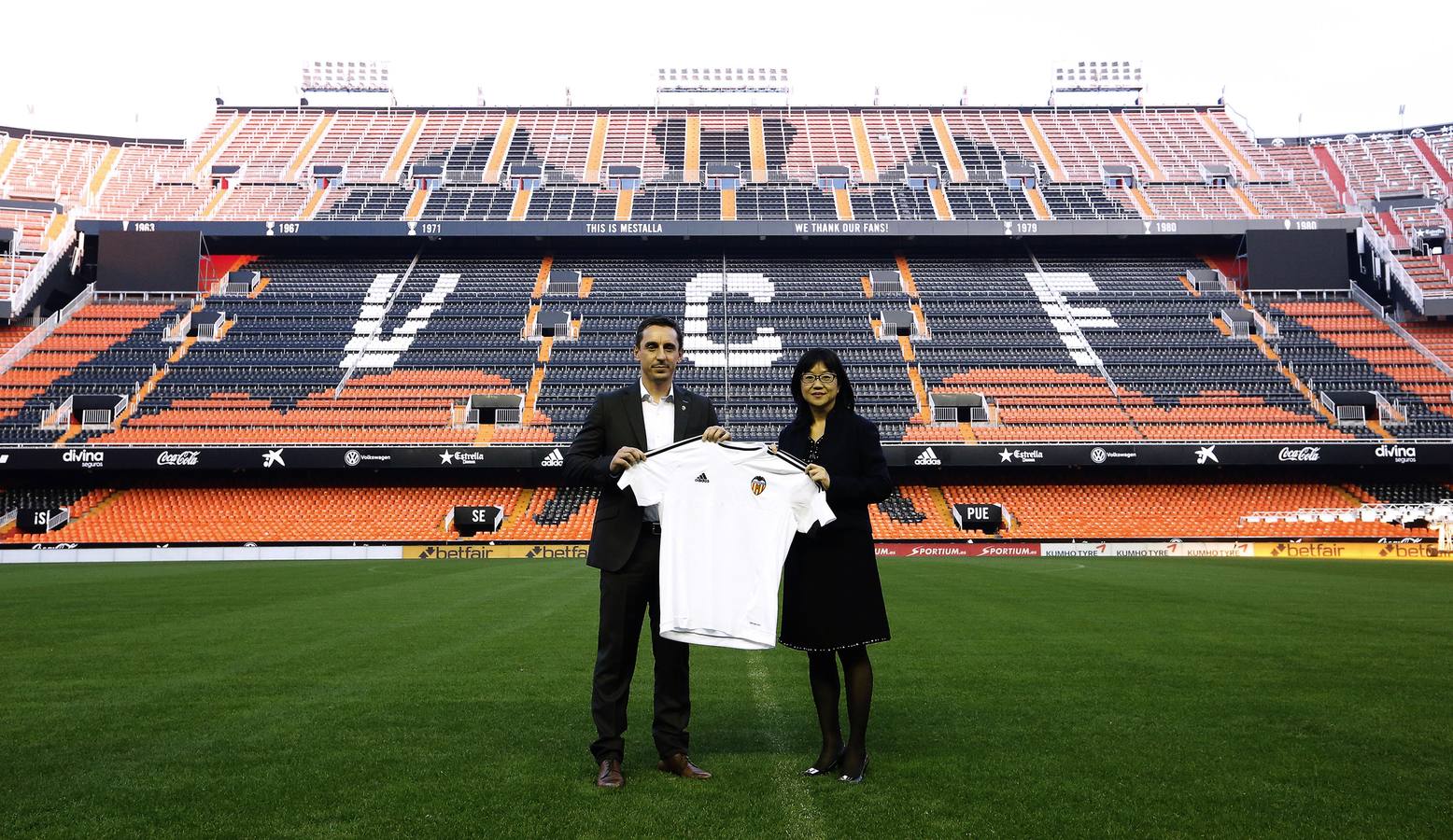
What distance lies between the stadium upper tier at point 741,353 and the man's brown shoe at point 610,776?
30190mm

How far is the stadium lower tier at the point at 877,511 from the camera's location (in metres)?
31.2

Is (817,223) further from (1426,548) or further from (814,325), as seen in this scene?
Answer: (1426,548)

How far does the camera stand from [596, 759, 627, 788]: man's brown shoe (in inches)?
178

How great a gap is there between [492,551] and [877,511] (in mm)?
12891

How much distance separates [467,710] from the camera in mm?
6148

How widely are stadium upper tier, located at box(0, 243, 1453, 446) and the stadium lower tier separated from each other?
6.12 feet

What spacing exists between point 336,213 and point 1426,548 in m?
42.8

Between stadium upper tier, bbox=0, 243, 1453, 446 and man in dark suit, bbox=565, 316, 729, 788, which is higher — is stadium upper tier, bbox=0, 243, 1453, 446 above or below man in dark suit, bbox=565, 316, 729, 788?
above

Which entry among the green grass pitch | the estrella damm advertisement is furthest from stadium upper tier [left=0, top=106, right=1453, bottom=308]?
the green grass pitch

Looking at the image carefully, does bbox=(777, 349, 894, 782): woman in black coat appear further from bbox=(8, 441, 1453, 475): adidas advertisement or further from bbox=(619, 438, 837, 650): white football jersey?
bbox=(8, 441, 1453, 475): adidas advertisement

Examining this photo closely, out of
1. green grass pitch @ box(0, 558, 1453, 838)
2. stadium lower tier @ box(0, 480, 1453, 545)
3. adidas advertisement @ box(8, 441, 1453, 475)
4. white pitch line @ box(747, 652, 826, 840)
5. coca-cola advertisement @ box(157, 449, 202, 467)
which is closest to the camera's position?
white pitch line @ box(747, 652, 826, 840)

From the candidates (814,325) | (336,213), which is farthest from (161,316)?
(814,325)

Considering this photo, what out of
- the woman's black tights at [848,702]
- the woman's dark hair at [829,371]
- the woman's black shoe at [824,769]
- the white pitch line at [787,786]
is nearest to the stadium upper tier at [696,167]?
the white pitch line at [787,786]

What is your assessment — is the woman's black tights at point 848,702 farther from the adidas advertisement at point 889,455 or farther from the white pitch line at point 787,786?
the adidas advertisement at point 889,455
